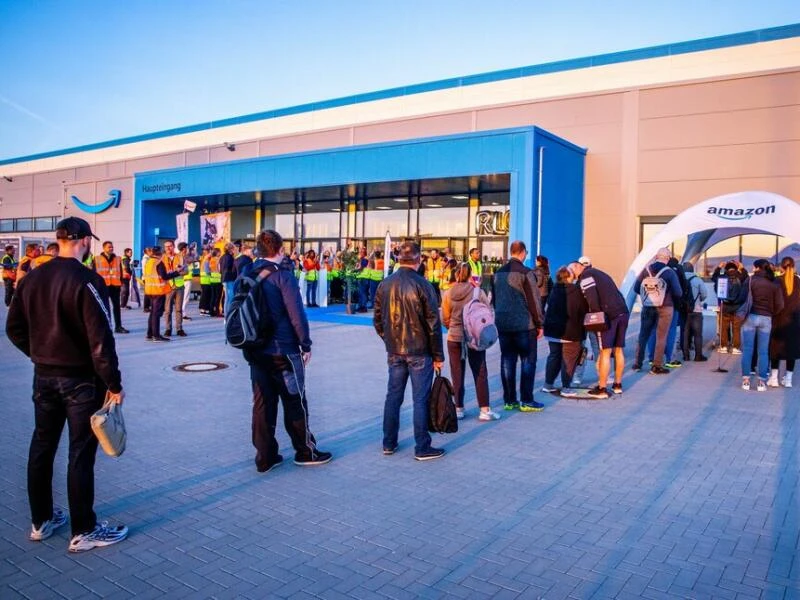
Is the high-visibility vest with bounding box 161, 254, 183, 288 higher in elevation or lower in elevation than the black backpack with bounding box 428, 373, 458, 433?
higher

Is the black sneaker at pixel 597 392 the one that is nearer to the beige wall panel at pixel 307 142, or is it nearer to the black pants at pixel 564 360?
the black pants at pixel 564 360

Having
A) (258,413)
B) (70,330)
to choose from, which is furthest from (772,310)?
(70,330)

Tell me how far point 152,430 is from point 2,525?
2.31 metres

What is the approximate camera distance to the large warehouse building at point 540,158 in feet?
58.0

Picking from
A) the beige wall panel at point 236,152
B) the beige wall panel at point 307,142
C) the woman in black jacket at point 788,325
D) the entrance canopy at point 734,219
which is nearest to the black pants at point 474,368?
the woman in black jacket at point 788,325

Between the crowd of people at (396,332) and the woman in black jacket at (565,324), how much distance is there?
0.02 metres

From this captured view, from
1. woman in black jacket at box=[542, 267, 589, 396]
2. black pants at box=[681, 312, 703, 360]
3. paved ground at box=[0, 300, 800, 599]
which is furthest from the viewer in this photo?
black pants at box=[681, 312, 703, 360]

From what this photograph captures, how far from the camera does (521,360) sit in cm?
752

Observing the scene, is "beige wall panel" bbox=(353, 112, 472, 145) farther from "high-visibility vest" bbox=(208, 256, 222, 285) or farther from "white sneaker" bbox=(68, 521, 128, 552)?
"white sneaker" bbox=(68, 521, 128, 552)

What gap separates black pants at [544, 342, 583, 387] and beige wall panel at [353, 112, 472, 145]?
15.7m

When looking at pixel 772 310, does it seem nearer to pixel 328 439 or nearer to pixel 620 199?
pixel 328 439

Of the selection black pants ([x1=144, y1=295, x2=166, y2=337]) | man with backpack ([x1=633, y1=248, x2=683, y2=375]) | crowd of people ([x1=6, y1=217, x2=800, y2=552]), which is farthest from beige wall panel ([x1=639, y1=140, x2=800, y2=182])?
black pants ([x1=144, y1=295, x2=166, y2=337])

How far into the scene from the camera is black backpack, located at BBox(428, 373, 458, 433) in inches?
230

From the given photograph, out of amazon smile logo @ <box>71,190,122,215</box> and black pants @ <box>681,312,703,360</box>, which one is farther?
amazon smile logo @ <box>71,190,122,215</box>
